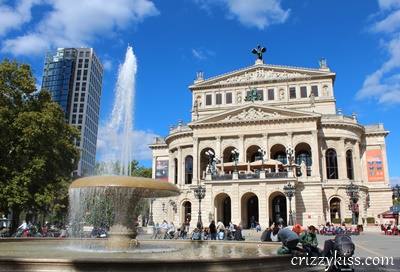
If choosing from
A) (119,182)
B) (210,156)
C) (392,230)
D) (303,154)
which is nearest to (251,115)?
(210,156)

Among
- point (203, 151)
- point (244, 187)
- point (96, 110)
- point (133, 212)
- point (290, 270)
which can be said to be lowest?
point (290, 270)

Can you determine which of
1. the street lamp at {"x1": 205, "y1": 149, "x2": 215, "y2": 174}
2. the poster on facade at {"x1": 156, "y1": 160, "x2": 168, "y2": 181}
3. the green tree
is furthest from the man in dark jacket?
the poster on facade at {"x1": 156, "y1": 160, "x2": 168, "y2": 181}

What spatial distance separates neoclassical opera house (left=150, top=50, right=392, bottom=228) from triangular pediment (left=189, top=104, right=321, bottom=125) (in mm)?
122

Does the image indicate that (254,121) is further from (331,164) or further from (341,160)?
(341,160)

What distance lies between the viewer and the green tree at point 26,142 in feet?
90.8

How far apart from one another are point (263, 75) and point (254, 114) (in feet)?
31.8

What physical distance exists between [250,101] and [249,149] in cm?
749

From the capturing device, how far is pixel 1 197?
2675 centimetres

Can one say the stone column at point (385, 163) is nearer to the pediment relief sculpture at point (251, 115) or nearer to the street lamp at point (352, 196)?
the pediment relief sculpture at point (251, 115)

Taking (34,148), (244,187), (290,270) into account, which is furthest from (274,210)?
(290,270)

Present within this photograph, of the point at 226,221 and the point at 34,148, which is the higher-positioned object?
the point at 34,148

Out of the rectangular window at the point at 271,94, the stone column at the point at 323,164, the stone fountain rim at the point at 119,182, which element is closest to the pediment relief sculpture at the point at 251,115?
the rectangular window at the point at 271,94

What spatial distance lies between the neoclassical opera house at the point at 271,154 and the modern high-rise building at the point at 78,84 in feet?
201

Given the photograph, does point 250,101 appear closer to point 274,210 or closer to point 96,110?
point 274,210
